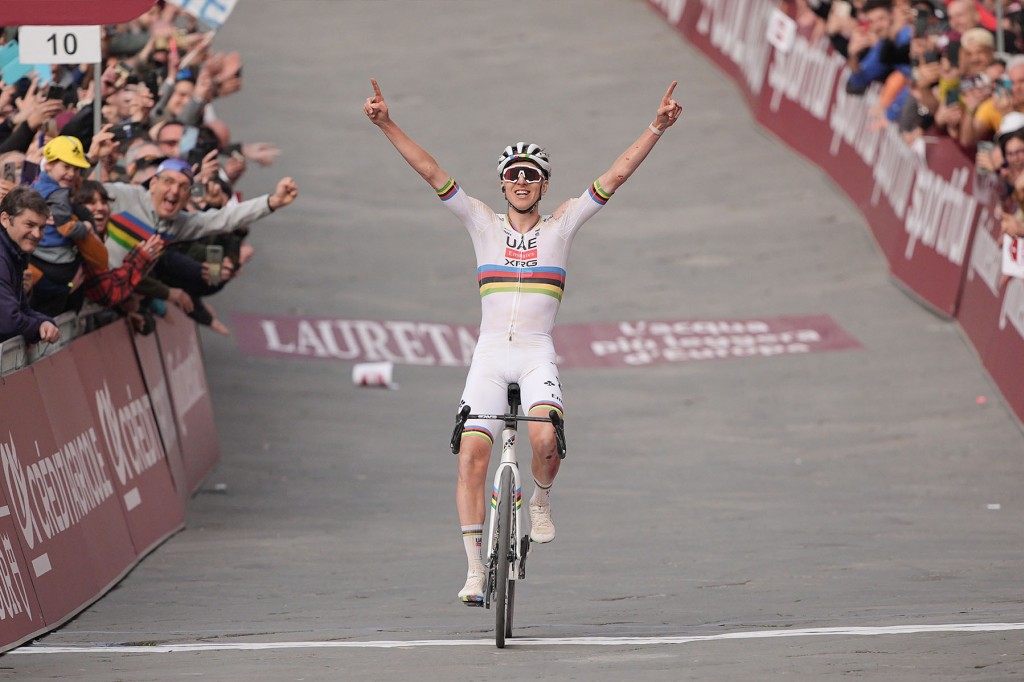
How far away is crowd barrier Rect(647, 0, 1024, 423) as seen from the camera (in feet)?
53.1

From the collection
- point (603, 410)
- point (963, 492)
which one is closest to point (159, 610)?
point (963, 492)

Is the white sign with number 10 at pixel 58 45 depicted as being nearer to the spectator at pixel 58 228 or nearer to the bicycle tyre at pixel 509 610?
the spectator at pixel 58 228

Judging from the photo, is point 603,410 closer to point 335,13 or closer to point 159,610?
point 159,610

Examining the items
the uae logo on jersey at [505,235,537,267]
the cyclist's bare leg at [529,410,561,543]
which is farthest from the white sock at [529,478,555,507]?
the uae logo on jersey at [505,235,537,267]

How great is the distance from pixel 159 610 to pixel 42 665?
6.48 ft

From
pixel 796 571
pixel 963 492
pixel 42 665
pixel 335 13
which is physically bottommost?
pixel 335 13

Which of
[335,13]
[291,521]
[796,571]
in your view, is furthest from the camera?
[335,13]

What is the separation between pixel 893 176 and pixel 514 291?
1168cm

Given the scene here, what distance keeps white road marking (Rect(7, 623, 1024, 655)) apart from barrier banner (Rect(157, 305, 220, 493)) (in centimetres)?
498

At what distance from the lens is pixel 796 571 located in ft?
36.3

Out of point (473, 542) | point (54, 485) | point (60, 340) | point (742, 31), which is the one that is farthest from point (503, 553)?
point (742, 31)

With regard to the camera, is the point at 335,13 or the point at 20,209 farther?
the point at 335,13

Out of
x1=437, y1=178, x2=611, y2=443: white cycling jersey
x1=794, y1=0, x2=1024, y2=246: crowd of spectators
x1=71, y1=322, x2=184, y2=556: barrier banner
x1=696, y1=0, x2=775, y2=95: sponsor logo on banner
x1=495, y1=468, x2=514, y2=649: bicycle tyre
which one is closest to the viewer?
x1=495, y1=468, x2=514, y2=649: bicycle tyre

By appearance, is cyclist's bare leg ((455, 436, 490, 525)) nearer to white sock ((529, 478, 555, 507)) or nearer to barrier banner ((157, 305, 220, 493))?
white sock ((529, 478, 555, 507))
